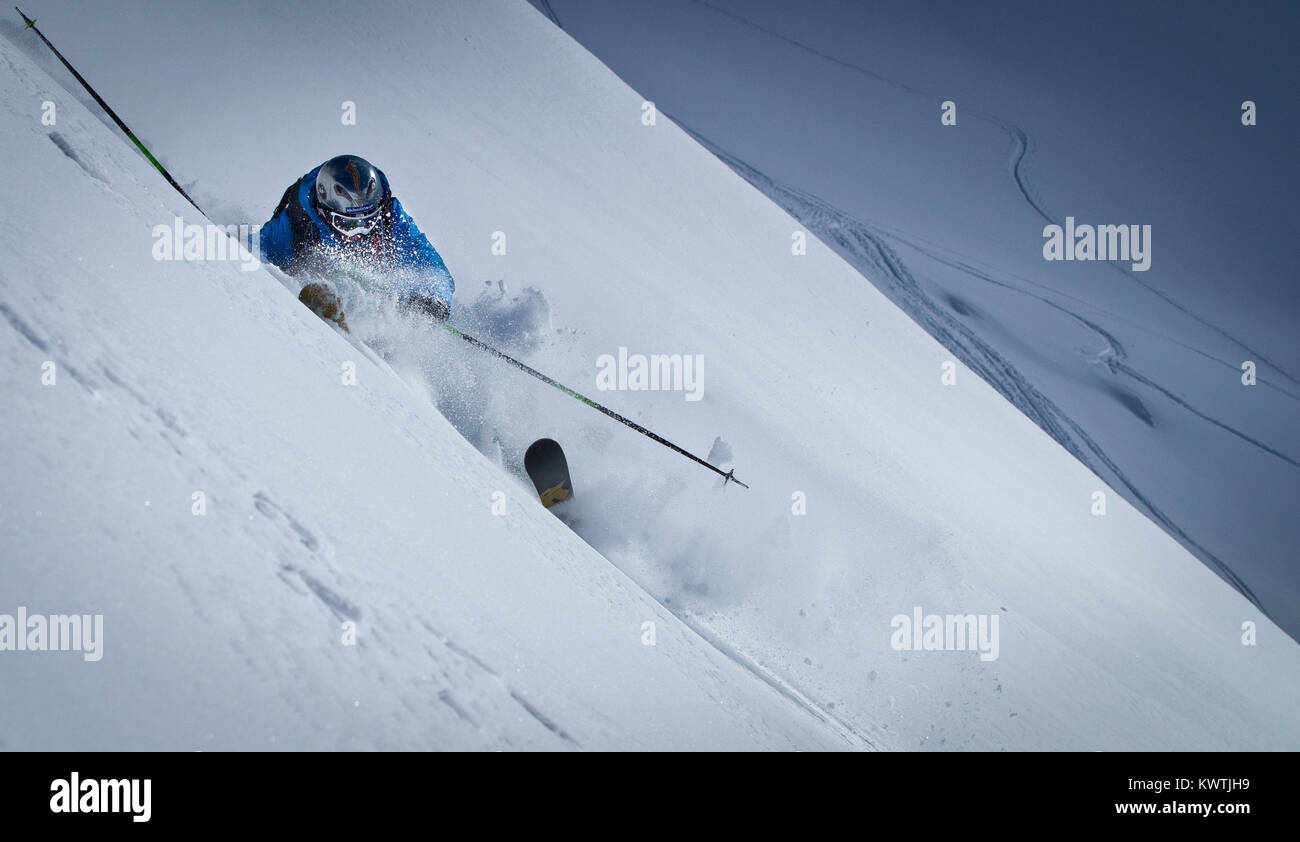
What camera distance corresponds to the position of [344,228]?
15.5 feet

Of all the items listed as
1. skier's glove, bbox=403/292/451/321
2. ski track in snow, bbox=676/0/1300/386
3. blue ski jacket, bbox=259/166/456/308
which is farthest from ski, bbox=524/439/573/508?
ski track in snow, bbox=676/0/1300/386

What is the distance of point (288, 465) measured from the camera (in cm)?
193

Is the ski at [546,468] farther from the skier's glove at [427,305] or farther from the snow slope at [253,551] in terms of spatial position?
the skier's glove at [427,305]

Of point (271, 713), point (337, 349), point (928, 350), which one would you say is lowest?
point (271, 713)

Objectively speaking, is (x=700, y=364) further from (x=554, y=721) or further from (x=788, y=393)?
(x=554, y=721)

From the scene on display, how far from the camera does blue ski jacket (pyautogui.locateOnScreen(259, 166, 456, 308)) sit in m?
4.76

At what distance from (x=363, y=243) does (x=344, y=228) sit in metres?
0.20

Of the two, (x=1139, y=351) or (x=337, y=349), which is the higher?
(x=1139, y=351)

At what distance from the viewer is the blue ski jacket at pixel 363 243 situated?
4758 mm

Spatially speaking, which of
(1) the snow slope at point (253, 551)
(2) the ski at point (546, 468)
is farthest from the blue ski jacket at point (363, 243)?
(1) the snow slope at point (253, 551)

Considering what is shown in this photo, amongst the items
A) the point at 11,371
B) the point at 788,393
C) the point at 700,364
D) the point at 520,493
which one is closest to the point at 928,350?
the point at 788,393

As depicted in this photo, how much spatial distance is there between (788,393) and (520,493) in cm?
413

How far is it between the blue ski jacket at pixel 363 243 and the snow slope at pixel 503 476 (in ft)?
1.88

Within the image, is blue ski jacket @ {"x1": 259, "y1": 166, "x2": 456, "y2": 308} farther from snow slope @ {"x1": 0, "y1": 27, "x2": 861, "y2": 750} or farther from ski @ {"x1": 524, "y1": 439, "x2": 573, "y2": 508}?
snow slope @ {"x1": 0, "y1": 27, "x2": 861, "y2": 750}
